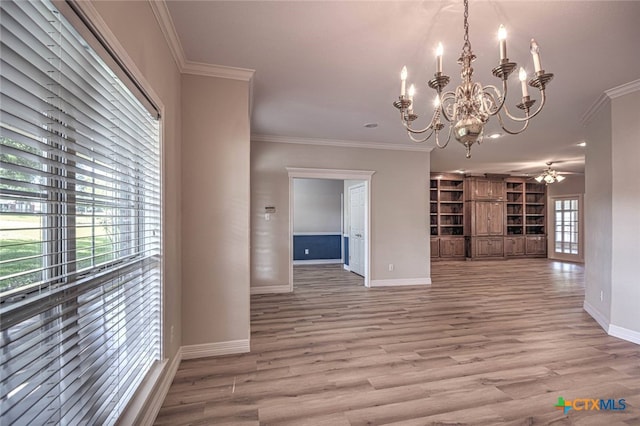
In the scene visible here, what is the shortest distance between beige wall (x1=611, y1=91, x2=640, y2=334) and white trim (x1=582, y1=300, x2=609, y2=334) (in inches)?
6.2

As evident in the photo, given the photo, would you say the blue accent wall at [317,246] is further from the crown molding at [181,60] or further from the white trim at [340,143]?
the crown molding at [181,60]

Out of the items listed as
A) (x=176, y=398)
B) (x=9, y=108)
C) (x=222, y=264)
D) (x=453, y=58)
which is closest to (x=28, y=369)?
(x=9, y=108)

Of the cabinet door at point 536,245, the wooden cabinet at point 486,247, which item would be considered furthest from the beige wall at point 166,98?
the cabinet door at point 536,245

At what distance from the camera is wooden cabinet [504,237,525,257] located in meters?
8.97

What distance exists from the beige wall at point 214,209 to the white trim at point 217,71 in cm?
4

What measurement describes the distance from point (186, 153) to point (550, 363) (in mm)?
3644

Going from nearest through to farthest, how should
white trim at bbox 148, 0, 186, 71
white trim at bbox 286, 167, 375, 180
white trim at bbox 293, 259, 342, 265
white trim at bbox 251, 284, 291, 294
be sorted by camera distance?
white trim at bbox 148, 0, 186, 71 < white trim at bbox 251, 284, 291, 294 < white trim at bbox 286, 167, 375, 180 < white trim at bbox 293, 259, 342, 265

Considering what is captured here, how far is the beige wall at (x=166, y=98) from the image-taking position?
1.42 m

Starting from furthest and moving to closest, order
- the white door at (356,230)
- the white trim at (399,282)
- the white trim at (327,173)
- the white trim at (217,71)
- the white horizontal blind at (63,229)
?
1. the white door at (356,230)
2. the white trim at (399,282)
3. the white trim at (327,173)
4. the white trim at (217,71)
5. the white horizontal blind at (63,229)

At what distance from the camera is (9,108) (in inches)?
30.1

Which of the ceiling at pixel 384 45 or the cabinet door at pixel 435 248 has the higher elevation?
the ceiling at pixel 384 45

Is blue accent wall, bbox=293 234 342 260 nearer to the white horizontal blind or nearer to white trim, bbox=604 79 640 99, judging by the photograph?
white trim, bbox=604 79 640 99

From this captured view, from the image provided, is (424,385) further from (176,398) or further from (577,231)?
(577,231)

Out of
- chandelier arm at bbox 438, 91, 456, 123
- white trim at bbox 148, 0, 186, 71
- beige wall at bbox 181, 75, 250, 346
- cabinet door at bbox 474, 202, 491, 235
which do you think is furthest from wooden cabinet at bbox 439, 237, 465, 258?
white trim at bbox 148, 0, 186, 71
